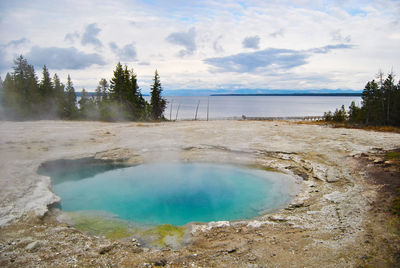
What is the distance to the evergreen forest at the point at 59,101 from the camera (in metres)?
31.0

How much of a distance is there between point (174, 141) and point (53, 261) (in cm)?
1109

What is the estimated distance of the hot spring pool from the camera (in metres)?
7.48

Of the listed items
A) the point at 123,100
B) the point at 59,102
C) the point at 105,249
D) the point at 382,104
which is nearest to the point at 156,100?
the point at 123,100

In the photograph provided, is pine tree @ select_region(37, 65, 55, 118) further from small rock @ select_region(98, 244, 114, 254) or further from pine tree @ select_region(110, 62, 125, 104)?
small rock @ select_region(98, 244, 114, 254)

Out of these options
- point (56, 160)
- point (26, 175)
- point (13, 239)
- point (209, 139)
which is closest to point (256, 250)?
point (13, 239)

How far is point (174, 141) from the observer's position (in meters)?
15.5

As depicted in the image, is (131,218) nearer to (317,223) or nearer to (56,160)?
(317,223)

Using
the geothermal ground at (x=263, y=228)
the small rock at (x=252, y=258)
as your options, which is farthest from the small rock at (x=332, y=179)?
the small rock at (x=252, y=258)

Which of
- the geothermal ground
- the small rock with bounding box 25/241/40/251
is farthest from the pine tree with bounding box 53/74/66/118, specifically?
the small rock with bounding box 25/241/40/251

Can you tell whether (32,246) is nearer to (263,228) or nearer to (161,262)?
(161,262)

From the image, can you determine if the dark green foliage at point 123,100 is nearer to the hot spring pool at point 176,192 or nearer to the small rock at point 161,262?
the hot spring pool at point 176,192

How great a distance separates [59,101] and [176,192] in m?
34.1

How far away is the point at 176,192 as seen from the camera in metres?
9.13

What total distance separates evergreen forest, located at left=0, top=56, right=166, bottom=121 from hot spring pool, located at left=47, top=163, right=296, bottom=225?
22.6 meters
